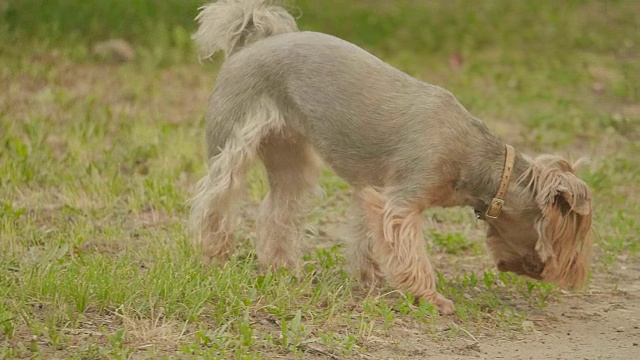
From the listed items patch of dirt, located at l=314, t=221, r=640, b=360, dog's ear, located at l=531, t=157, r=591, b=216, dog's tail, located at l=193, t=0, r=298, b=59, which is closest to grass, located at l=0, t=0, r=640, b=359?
patch of dirt, located at l=314, t=221, r=640, b=360

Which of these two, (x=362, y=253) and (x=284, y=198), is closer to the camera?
(x=362, y=253)

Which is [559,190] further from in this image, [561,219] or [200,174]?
[200,174]

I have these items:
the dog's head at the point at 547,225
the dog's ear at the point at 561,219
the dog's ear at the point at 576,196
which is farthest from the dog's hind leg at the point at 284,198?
the dog's ear at the point at 576,196

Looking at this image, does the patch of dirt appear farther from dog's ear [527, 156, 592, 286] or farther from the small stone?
dog's ear [527, 156, 592, 286]

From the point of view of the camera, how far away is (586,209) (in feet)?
20.0

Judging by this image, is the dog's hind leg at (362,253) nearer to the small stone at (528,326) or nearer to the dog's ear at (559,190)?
the small stone at (528,326)

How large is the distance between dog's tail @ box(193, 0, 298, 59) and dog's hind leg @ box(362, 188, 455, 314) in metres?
1.30

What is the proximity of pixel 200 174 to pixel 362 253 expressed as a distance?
2.48 meters

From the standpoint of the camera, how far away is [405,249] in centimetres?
620

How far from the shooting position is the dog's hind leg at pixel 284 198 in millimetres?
6887

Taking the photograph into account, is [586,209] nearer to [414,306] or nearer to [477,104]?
[414,306]

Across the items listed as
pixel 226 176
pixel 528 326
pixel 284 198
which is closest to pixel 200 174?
pixel 284 198

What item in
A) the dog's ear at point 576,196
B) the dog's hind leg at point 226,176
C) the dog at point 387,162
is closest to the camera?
the dog's ear at point 576,196

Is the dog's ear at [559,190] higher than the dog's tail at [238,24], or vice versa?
the dog's tail at [238,24]
